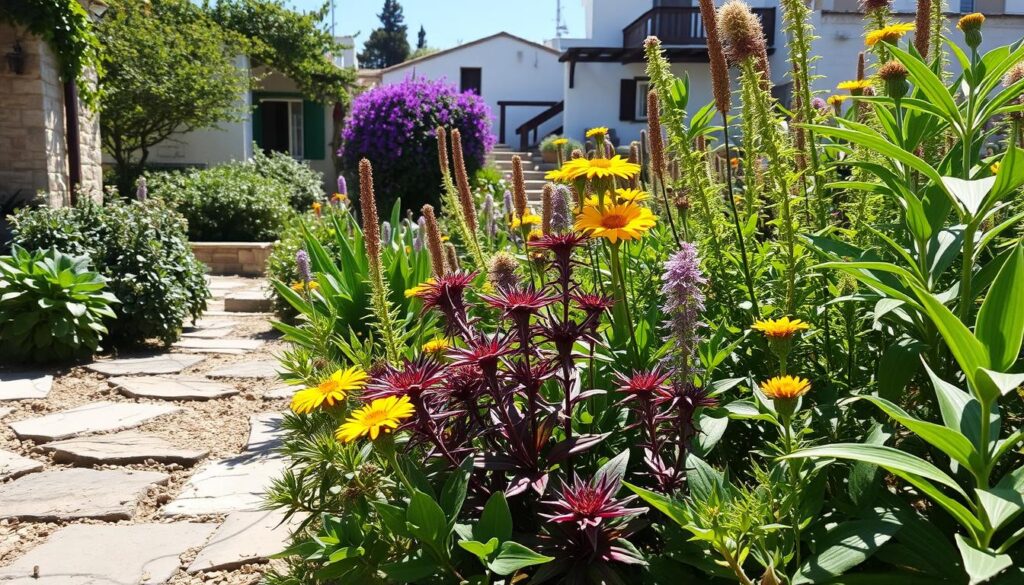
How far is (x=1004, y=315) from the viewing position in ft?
3.51

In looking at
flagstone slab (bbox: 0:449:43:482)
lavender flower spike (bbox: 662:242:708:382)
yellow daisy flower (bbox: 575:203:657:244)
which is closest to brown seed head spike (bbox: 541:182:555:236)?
yellow daisy flower (bbox: 575:203:657:244)

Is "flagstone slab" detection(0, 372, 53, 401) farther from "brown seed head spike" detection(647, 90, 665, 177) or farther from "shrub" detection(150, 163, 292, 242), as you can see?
"shrub" detection(150, 163, 292, 242)

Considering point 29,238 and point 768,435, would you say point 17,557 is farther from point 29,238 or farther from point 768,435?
point 29,238

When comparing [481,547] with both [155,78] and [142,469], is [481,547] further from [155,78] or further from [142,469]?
[155,78]

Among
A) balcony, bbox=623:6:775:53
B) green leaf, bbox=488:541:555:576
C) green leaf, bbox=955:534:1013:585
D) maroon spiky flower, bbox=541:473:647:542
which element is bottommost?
green leaf, bbox=488:541:555:576

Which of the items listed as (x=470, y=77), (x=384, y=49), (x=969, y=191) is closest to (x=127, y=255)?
(x=969, y=191)

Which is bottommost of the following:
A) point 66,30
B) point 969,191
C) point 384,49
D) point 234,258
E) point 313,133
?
point 234,258

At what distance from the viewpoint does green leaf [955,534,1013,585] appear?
3.04 ft

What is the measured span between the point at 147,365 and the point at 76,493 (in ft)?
7.27

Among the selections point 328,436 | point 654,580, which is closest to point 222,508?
point 328,436

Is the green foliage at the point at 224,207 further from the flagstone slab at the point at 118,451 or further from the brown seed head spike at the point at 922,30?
the brown seed head spike at the point at 922,30

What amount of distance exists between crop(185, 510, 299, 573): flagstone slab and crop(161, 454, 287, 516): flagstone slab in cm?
7

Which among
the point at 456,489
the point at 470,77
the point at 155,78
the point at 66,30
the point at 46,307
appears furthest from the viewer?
the point at 470,77

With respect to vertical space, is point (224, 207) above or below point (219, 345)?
above
